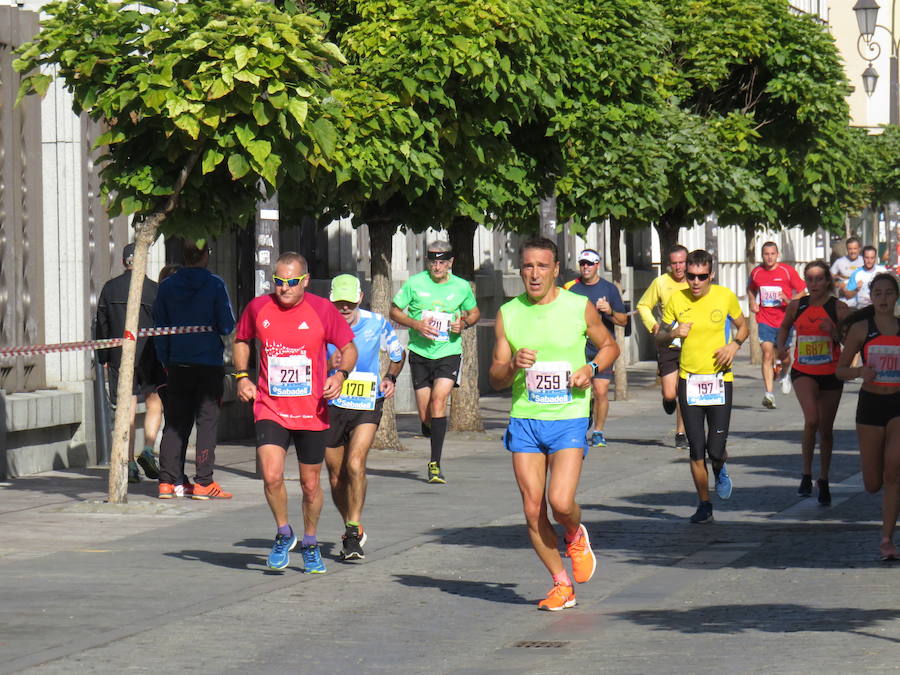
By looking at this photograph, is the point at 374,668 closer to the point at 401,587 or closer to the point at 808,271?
the point at 401,587

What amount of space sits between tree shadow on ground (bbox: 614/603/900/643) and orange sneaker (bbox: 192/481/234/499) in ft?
17.1

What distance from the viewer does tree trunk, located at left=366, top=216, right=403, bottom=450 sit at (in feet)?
56.1

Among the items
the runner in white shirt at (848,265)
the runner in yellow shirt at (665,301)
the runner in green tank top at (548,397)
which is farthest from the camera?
the runner in white shirt at (848,265)

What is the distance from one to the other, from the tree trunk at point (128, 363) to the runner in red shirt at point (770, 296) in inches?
445

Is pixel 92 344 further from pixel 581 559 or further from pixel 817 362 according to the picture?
pixel 581 559

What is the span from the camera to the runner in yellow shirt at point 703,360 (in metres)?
12.1

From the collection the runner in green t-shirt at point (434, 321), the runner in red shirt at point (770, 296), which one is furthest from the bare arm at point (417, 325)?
the runner in red shirt at point (770, 296)

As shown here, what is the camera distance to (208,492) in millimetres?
13352

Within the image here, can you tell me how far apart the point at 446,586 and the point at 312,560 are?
78cm

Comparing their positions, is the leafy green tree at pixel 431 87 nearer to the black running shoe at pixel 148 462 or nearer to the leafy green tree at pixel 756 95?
the black running shoe at pixel 148 462

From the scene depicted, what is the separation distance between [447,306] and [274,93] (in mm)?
4149

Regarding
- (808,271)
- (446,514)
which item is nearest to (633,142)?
(808,271)

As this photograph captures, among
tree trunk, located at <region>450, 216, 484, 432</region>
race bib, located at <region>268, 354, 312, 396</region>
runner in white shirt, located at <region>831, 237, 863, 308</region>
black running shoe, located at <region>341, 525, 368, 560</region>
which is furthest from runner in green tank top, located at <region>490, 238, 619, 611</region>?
runner in white shirt, located at <region>831, 237, 863, 308</region>

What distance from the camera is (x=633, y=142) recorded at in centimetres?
2122
